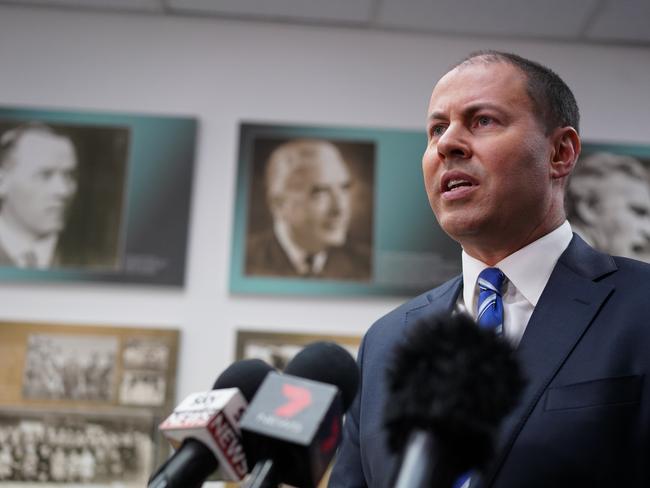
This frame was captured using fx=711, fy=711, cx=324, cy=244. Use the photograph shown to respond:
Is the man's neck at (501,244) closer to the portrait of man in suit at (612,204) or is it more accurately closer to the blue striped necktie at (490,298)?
the blue striped necktie at (490,298)

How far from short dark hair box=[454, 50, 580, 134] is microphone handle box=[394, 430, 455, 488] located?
78 cm

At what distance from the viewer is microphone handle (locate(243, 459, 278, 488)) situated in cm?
59

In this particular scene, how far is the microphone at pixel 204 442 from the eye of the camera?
1.98 feet

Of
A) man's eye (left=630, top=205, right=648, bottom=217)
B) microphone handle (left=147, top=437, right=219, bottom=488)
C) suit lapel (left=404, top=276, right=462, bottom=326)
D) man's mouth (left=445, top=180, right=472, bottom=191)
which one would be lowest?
microphone handle (left=147, top=437, right=219, bottom=488)

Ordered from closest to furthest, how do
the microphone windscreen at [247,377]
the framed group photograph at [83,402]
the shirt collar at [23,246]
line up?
the microphone windscreen at [247,377]
the framed group photograph at [83,402]
the shirt collar at [23,246]

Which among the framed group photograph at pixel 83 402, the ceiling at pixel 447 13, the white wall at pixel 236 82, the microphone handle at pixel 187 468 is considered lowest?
the framed group photograph at pixel 83 402

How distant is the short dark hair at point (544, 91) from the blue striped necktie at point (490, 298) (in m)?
0.26

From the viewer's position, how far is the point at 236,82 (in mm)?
2588

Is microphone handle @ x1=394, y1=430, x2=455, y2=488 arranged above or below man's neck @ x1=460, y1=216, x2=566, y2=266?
below

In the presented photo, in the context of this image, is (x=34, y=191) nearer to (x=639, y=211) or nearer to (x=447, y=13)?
(x=447, y=13)

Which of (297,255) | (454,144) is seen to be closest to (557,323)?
(454,144)

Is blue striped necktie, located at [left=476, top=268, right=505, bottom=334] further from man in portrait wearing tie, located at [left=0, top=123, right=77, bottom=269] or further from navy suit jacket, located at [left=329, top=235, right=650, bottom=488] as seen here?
man in portrait wearing tie, located at [left=0, top=123, right=77, bottom=269]

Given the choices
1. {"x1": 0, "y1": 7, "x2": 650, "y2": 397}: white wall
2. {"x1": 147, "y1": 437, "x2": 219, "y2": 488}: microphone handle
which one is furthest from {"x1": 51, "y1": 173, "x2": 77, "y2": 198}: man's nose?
{"x1": 147, "y1": 437, "x2": 219, "y2": 488}: microphone handle

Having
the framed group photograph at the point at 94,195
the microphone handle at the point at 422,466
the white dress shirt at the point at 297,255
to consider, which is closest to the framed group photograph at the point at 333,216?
the white dress shirt at the point at 297,255
